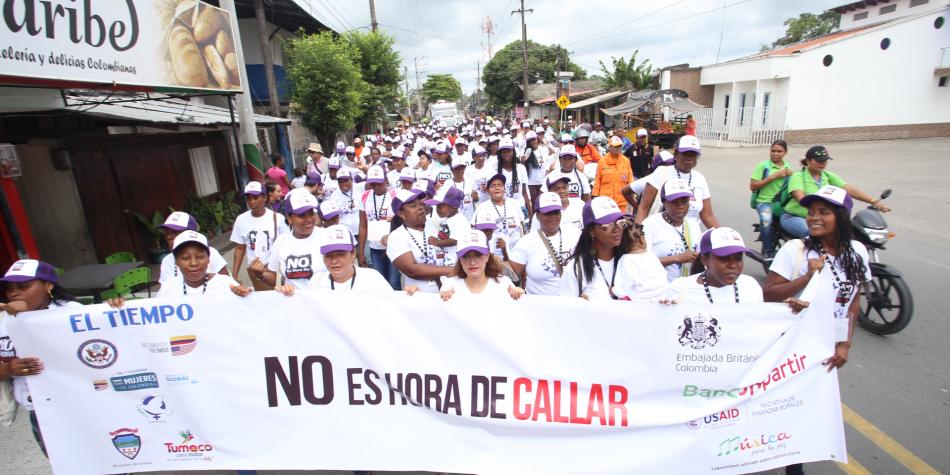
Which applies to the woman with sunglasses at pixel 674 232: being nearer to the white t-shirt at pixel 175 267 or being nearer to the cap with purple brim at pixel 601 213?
the cap with purple brim at pixel 601 213

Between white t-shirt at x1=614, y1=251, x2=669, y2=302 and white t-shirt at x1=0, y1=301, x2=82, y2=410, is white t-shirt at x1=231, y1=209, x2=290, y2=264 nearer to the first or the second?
white t-shirt at x1=0, y1=301, x2=82, y2=410

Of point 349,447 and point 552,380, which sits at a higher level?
point 552,380

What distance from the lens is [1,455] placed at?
3809mm

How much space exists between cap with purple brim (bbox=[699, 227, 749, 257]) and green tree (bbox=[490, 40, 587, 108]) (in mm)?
61572

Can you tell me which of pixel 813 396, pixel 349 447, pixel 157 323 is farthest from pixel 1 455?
pixel 813 396

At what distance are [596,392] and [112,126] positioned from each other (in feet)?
32.9

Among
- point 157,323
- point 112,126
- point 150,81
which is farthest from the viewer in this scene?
point 112,126

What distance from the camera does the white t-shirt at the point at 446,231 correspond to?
447cm

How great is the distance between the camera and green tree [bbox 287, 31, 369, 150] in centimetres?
1723

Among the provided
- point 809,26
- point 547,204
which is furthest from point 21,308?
point 809,26

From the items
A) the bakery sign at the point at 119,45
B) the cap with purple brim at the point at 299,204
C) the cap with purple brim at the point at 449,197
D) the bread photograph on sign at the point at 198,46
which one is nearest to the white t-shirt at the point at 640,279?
the cap with purple brim at the point at 449,197

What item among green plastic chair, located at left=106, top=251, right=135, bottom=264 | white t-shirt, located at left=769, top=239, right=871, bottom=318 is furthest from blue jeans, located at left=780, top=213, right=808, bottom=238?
green plastic chair, located at left=106, top=251, right=135, bottom=264

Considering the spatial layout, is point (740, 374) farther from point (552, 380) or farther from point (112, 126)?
point (112, 126)

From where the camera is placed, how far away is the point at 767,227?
604 centimetres
